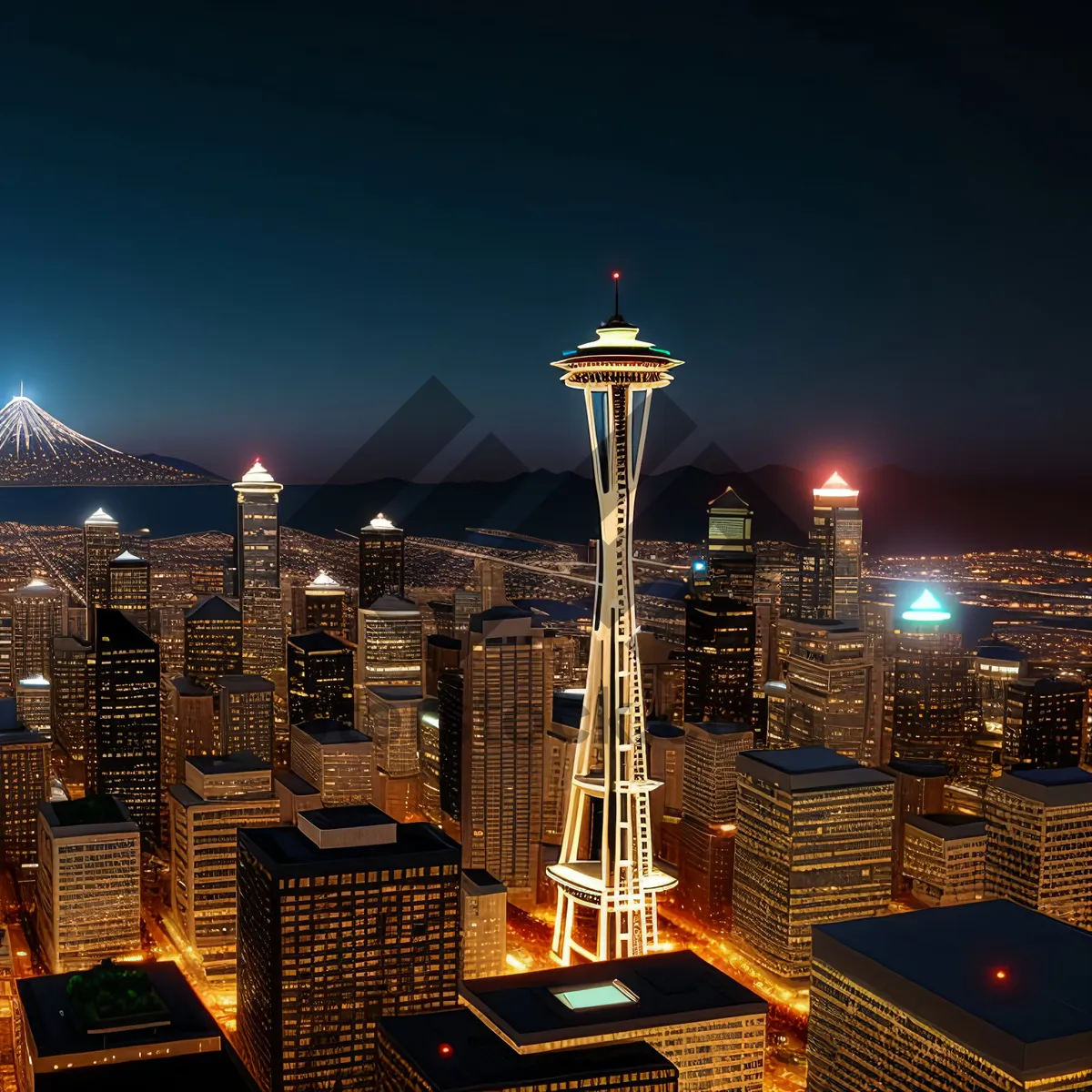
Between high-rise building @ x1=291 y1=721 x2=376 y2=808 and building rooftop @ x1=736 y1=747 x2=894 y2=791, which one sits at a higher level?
building rooftop @ x1=736 y1=747 x2=894 y2=791

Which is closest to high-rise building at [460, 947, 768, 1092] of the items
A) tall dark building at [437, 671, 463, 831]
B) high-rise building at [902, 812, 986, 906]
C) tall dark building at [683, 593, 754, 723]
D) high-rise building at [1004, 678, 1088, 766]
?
high-rise building at [902, 812, 986, 906]

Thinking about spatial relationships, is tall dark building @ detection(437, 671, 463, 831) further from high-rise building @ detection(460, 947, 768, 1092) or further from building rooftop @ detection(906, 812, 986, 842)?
high-rise building @ detection(460, 947, 768, 1092)

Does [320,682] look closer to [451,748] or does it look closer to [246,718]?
[246,718]

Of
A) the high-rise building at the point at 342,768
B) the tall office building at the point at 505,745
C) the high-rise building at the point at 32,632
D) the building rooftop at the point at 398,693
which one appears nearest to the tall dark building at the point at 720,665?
the building rooftop at the point at 398,693

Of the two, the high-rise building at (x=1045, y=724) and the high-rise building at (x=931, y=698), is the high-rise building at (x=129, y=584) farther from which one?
the high-rise building at (x=1045, y=724)

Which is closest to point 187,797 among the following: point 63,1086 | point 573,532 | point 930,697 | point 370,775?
point 370,775

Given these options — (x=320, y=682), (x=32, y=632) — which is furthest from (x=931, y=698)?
(x=32, y=632)
